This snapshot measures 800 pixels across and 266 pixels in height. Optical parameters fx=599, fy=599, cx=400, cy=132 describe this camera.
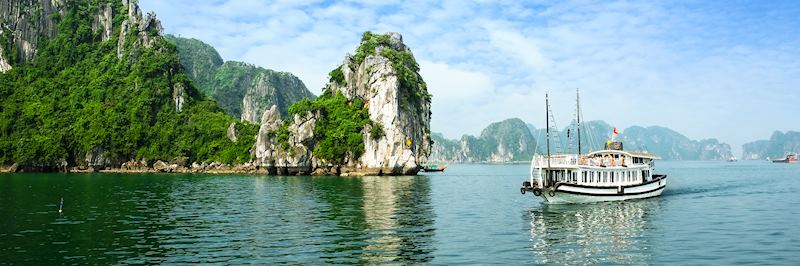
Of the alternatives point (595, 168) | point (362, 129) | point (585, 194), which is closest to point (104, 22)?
point (362, 129)

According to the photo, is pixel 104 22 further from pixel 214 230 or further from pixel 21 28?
pixel 214 230

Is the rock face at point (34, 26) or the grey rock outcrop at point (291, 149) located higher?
the rock face at point (34, 26)

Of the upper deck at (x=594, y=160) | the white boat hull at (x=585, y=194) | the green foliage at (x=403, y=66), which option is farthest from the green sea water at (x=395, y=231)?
the green foliage at (x=403, y=66)

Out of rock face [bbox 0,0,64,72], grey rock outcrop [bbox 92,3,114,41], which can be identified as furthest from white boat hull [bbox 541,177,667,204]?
rock face [bbox 0,0,64,72]

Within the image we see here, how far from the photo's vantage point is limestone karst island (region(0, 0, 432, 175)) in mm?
118562

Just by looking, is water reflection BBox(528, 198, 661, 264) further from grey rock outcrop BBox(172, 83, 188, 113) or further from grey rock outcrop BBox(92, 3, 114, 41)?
grey rock outcrop BBox(92, 3, 114, 41)

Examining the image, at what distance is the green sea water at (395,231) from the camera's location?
25.9 metres

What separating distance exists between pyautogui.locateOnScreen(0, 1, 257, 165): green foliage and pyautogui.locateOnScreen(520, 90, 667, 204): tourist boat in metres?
98.2

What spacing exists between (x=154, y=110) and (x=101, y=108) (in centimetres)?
1238

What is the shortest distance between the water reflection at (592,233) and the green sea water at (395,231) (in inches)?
2.8

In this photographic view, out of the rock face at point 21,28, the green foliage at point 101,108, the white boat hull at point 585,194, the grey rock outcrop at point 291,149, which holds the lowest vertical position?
the white boat hull at point 585,194

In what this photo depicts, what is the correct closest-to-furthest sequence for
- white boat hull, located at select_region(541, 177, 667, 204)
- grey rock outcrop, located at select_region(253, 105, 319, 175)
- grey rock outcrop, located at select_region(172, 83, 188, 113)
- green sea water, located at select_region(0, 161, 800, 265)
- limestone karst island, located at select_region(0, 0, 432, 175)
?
green sea water, located at select_region(0, 161, 800, 265) → white boat hull, located at select_region(541, 177, 667, 204) → limestone karst island, located at select_region(0, 0, 432, 175) → grey rock outcrop, located at select_region(253, 105, 319, 175) → grey rock outcrop, located at select_region(172, 83, 188, 113)

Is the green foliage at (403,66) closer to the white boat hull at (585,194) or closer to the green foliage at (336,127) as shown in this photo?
the green foliage at (336,127)

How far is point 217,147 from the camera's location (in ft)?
474
